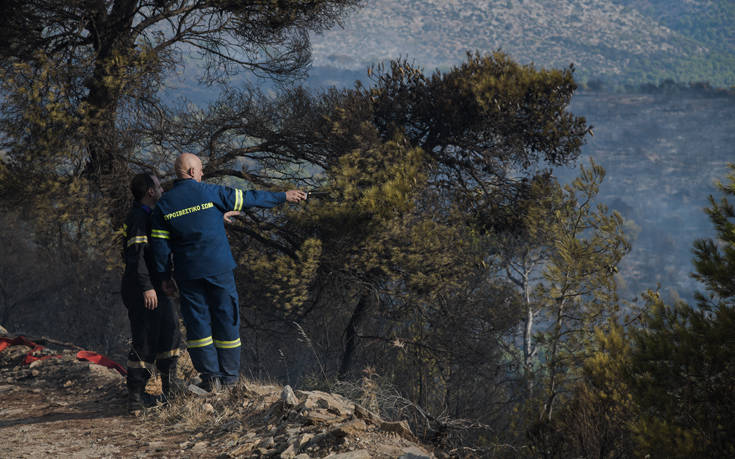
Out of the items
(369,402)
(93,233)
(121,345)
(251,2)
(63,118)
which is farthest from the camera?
(121,345)

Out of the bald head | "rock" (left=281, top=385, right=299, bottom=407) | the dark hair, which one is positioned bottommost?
"rock" (left=281, top=385, right=299, bottom=407)

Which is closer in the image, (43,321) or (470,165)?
(470,165)

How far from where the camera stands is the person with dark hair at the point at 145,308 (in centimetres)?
423

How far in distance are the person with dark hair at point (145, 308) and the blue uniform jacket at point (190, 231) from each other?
0.14 meters

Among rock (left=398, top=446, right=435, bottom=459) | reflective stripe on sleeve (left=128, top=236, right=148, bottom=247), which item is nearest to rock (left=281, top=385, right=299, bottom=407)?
rock (left=398, top=446, right=435, bottom=459)

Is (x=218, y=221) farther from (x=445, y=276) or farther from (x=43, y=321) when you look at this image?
(x=43, y=321)

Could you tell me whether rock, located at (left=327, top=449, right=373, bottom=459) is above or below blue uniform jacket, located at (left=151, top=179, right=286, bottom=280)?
below

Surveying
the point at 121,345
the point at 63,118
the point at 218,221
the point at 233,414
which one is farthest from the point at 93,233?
the point at 121,345

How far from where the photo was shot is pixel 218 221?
4234 millimetres

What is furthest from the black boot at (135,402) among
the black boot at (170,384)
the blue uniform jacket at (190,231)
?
the blue uniform jacket at (190,231)

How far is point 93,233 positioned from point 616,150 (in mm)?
173869

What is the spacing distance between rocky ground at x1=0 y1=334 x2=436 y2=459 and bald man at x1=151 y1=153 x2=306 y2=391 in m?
0.29

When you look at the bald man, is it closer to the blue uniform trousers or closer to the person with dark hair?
the blue uniform trousers

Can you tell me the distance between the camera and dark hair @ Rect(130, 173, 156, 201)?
14.2 ft
